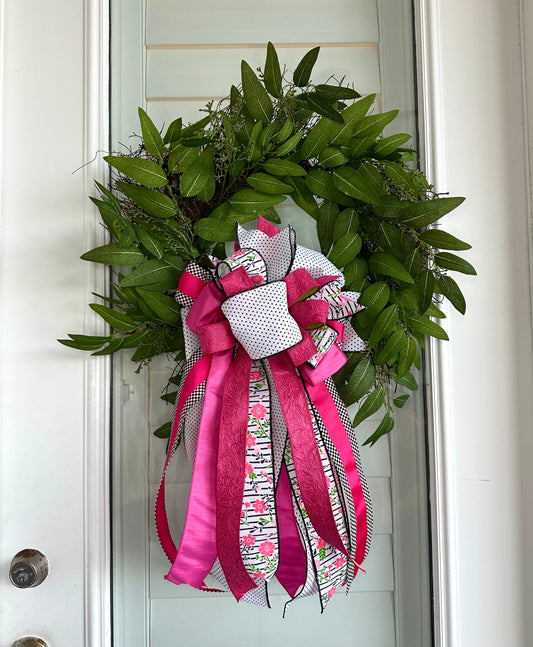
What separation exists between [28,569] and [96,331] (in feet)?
1.27

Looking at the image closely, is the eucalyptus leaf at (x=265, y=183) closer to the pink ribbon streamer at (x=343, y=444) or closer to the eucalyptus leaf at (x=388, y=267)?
the eucalyptus leaf at (x=388, y=267)

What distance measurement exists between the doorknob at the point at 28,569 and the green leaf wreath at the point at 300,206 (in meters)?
0.35

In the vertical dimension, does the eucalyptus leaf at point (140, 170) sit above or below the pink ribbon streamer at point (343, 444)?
above

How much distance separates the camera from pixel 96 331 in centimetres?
87

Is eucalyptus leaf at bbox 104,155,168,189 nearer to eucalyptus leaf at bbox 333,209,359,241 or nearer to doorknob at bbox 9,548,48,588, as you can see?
eucalyptus leaf at bbox 333,209,359,241

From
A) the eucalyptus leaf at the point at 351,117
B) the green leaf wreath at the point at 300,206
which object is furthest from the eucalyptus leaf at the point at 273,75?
the eucalyptus leaf at the point at 351,117

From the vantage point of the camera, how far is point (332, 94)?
2.70 ft

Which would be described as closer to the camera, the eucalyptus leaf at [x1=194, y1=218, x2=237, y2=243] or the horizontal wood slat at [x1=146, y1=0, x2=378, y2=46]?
the eucalyptus leaf at [x1=194, y1=218, x2=237, y2=243]

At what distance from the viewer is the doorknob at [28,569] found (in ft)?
2.71

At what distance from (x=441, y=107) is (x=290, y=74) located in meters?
0.26

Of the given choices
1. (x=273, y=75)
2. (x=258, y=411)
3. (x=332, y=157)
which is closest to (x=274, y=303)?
(x=258, y=411)

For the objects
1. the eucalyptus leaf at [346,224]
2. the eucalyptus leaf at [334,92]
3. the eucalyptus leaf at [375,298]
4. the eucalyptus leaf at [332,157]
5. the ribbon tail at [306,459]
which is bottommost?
the ribbon tail at [306,459]

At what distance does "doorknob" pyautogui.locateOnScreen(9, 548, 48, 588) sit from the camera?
0.83 m

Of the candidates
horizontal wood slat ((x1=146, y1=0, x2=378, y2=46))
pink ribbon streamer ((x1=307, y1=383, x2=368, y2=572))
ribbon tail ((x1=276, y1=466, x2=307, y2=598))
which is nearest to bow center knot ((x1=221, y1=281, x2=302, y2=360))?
pink ribbon streamer ((x1=307, y1=383, x2=368, y2=572))
